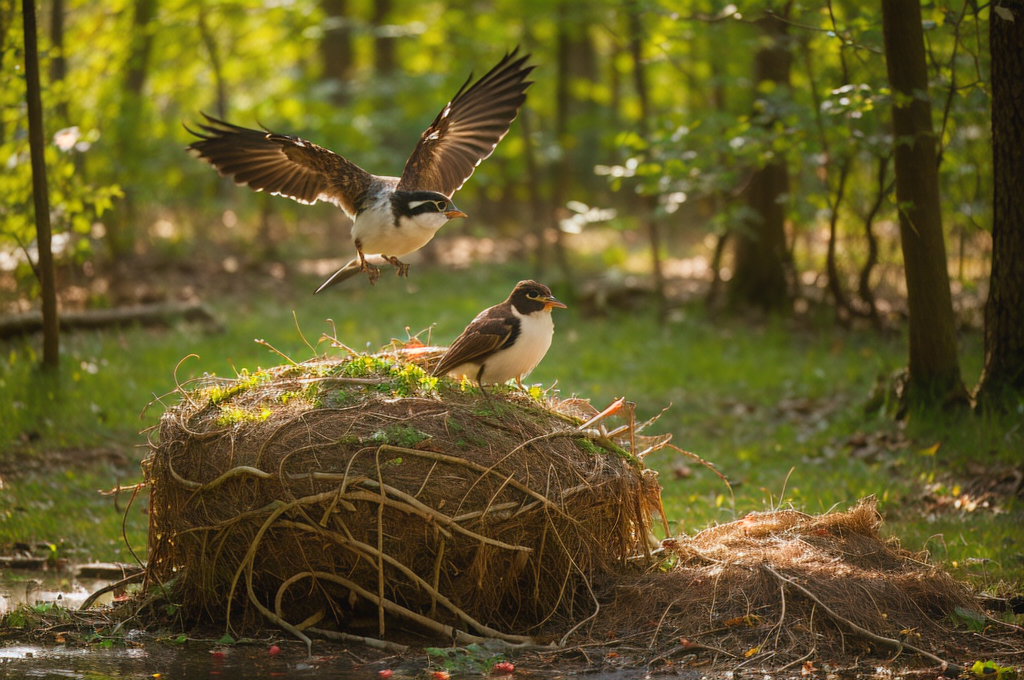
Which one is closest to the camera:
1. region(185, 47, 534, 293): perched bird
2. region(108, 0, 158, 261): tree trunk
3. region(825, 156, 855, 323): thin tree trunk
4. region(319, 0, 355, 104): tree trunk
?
region(185, 47, 534, 293): perched bird

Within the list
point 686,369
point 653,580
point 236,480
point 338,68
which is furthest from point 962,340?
point 338,68

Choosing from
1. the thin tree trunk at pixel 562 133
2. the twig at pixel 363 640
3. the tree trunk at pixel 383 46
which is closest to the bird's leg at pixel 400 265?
the twig at pixel 363 640

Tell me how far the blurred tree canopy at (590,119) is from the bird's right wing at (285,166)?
3.54 m

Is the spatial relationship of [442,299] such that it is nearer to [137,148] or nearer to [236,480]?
[137,148]

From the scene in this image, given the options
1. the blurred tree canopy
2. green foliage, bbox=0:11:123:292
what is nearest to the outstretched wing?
the blurred tree canopy

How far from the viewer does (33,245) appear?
1112 centimetres

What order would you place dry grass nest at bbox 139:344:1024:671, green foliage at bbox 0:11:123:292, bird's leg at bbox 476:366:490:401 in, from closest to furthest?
dry grass nest at bbox 139:344:1024:671 < bird's leg at bbox 476:366:490:401 < green foliage at bbox 0:11:123:292

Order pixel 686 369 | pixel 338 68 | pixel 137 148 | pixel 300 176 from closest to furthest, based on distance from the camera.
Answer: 1. pixel 300 176
2. pixel 686 369
3. pixel 137 148
4. pixel 338 68

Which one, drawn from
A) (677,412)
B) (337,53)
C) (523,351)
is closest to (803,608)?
(523,351)

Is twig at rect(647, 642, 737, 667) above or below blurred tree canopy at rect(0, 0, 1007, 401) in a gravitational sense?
below

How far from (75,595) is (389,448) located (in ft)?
8.17

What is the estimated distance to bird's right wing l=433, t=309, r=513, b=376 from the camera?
19.1 ft

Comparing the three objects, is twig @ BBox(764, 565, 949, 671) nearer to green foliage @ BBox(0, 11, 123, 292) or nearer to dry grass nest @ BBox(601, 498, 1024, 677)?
dry grass nest @ BBox(601, 498, 1024, 677)

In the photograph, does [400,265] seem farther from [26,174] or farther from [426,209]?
[26,174]
